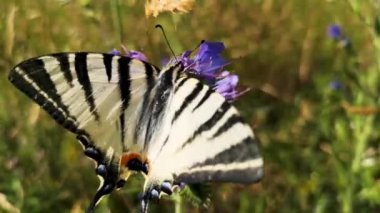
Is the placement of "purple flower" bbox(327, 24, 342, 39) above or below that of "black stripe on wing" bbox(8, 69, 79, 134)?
above

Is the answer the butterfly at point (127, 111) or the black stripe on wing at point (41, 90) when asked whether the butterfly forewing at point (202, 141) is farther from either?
the black stripe on wing at point (41, 90)

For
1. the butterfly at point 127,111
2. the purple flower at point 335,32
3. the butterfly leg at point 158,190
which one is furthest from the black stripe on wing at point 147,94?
the purple flower at point 335,32

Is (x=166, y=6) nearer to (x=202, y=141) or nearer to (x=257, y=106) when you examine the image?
(x=202, y=141)

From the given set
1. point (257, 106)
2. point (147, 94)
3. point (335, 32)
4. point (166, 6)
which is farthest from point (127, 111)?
point (335, 32)

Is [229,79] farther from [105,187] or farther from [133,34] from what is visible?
[133,34]

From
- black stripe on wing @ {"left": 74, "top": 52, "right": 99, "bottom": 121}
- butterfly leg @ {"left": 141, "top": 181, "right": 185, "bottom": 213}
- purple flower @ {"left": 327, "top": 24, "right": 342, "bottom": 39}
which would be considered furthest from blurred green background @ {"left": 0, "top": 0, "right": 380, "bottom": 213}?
black stripe on wing @ {"left": 74, "top": 52, "right": 99, "bottom": 121}

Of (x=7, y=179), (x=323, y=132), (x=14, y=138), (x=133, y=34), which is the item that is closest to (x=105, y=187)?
(x=7, y=179)

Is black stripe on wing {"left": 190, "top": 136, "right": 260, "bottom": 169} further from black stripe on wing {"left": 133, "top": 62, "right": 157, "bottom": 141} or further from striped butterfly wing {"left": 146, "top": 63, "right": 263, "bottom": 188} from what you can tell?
black stripe on wing {"left": 133, "top": 62, "right": 157, "bottom": 141}
